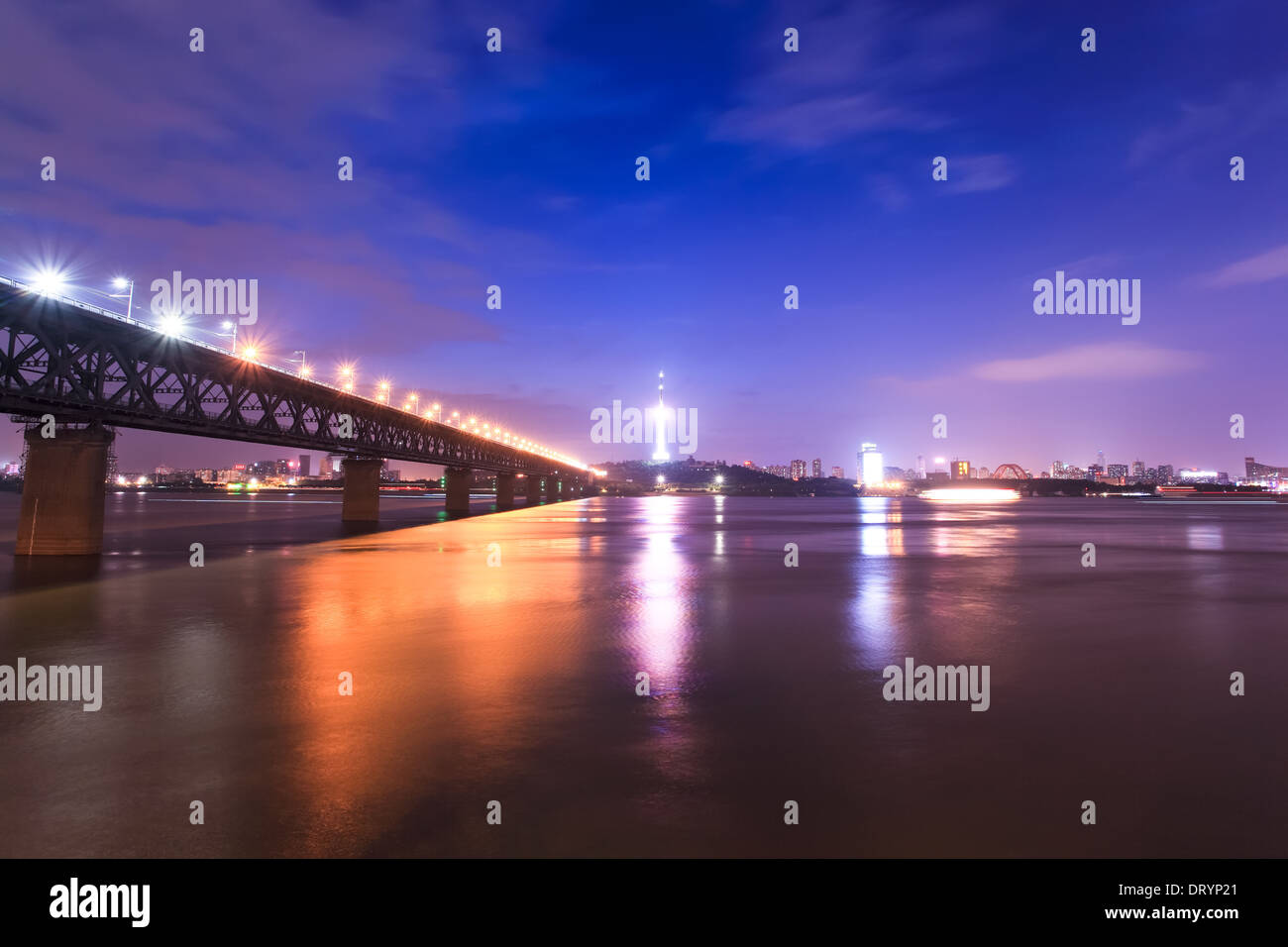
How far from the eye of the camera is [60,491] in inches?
1283

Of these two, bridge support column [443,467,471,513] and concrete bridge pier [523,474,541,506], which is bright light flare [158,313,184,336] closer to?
bridge support column [443,467,471,513]

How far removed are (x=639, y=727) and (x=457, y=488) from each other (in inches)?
3905

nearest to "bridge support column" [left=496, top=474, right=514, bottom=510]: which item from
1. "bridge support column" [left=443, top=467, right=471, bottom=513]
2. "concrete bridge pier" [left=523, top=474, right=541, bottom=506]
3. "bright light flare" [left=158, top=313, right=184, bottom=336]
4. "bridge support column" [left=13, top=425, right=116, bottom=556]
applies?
"bridge support column" [left=443, top=467, right=471, bottom=513]

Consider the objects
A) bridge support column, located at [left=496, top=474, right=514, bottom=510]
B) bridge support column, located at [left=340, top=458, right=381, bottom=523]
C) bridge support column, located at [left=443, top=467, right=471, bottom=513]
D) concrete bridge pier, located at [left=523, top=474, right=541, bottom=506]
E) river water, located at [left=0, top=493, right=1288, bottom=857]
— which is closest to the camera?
river water, located at [left=0, top=493, right=1288, bottom=857]

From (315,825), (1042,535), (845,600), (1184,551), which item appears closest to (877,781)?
(315,825)

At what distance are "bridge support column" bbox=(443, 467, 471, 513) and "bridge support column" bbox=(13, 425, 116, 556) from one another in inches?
2715

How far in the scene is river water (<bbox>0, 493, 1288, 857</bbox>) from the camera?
20.5 feet

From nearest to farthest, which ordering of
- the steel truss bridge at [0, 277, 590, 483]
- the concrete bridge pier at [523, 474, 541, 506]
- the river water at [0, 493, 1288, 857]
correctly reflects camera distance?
the river water at [0, 493, 1288, 857] → the steel truss bridge at [0, 277, 590, 483] → the concrete bridge pier at [523, 474, 541, 506]

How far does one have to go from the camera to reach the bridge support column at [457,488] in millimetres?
102750

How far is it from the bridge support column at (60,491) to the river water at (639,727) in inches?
526

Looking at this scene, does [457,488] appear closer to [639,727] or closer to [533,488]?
[533,488]

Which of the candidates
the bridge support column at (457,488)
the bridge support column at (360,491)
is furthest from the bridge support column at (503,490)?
the bridge support column at (360,491)

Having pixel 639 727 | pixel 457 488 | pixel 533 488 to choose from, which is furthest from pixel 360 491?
pixel 533 488
